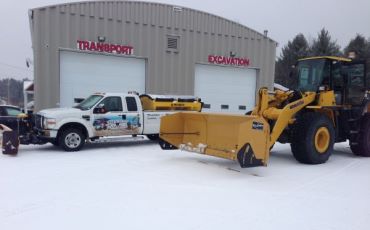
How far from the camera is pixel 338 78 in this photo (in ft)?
33.0

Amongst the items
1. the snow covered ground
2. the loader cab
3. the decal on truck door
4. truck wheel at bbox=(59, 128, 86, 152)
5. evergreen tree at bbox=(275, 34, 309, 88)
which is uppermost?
evergreen tree at bbox=(275, 34, 309, 88)

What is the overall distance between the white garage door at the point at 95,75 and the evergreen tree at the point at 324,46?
3273 cm

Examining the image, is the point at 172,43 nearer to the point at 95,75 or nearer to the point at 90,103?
the point at 95,75

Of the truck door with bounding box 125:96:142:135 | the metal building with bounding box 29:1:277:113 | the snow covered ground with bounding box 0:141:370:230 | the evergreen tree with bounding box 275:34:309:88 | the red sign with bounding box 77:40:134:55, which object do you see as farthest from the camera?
the evergreen tree with bounding box 275:34:309:88

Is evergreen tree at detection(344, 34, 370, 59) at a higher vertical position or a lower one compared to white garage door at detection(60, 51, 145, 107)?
higher

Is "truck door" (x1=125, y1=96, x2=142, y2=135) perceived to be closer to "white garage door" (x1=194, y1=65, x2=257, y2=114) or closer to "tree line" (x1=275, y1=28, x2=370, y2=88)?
"white garage door" (x1=194, y1=65, x2=257, y2=114)

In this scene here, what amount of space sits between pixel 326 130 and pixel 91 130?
21.6ft

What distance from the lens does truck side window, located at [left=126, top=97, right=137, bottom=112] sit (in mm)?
11883

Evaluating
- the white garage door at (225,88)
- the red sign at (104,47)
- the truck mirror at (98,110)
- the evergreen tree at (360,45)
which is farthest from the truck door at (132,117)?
the evergreen tree at (360,45)

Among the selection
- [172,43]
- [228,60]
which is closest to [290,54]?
[228,60]

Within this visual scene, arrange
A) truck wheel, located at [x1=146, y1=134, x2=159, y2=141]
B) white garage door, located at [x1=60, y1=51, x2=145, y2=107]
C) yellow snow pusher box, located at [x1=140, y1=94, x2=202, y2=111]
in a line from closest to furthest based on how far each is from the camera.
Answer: yellow snow pusher box, located at [x1=140, y1=94, x2=202, y2=111] < truck wheel, located at [x1=146, y1=134, x2=159, y2=141] < white garage door, located at [x1=60, y1=51, x2=145, y2=107]

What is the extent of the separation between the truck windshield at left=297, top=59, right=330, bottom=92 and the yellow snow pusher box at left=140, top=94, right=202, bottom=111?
4.25 meters

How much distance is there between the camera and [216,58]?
1955cm

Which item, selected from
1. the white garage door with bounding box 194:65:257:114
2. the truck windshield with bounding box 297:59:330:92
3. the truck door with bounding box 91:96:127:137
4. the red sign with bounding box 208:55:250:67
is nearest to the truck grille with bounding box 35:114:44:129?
the truck door with bounding box 91:96:127:137
